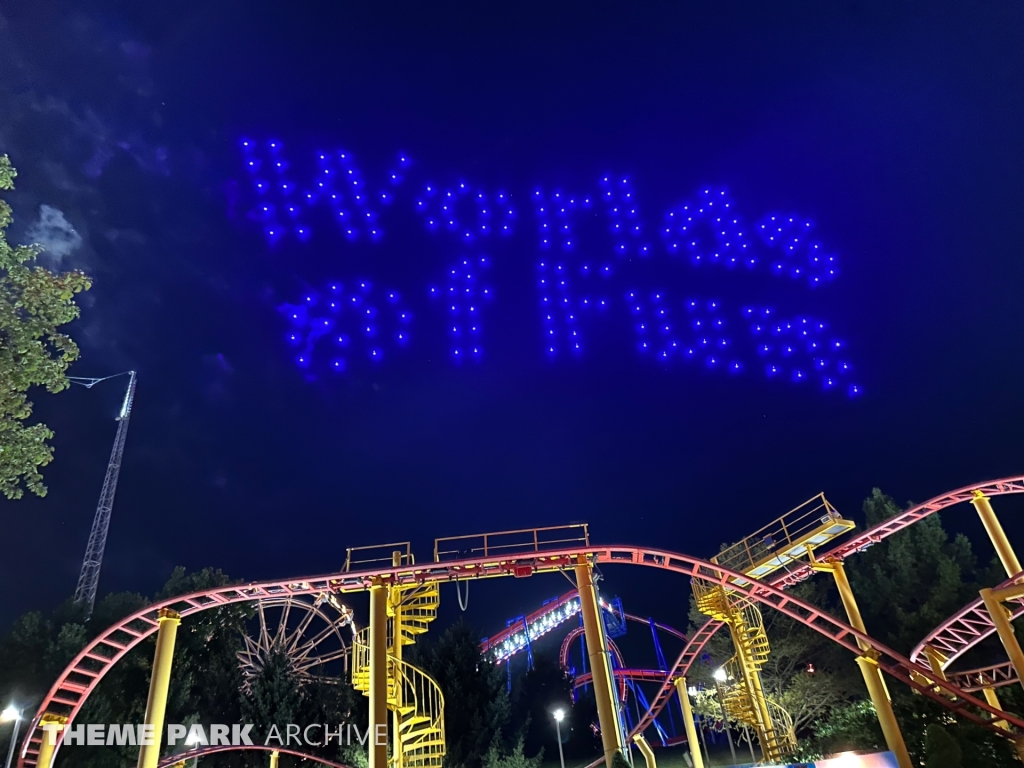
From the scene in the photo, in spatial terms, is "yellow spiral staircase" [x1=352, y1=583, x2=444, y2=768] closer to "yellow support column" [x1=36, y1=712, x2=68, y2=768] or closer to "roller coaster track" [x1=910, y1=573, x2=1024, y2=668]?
"yellow support column" [x1=36, y1=712, x2=68, y2=768]

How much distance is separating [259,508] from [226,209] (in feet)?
108

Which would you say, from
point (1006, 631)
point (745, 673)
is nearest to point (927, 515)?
point (1006, 631)

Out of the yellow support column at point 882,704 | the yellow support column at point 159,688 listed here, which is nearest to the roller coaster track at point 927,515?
the yellow support column at point 882,704

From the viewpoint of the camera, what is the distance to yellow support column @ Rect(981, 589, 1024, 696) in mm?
15625

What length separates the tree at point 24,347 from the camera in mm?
11656

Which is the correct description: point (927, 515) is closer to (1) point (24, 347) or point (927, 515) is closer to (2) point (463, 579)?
(2) point (463, 579)

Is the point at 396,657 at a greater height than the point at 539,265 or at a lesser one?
lesser

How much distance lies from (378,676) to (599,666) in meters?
5.76

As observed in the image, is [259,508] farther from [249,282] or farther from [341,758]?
[341,758]

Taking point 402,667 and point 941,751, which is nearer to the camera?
point 941,751

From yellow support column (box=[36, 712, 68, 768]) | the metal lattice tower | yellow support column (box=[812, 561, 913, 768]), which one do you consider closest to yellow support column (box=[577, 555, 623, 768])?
yellow support column (box=[812, 561, 913, 768])

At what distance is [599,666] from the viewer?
15328 millimetres

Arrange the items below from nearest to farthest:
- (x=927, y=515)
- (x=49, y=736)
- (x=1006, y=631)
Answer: (x=1006, y=631) → (x=49, y=736) → (x=927, y=515)

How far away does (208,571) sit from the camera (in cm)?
3566
